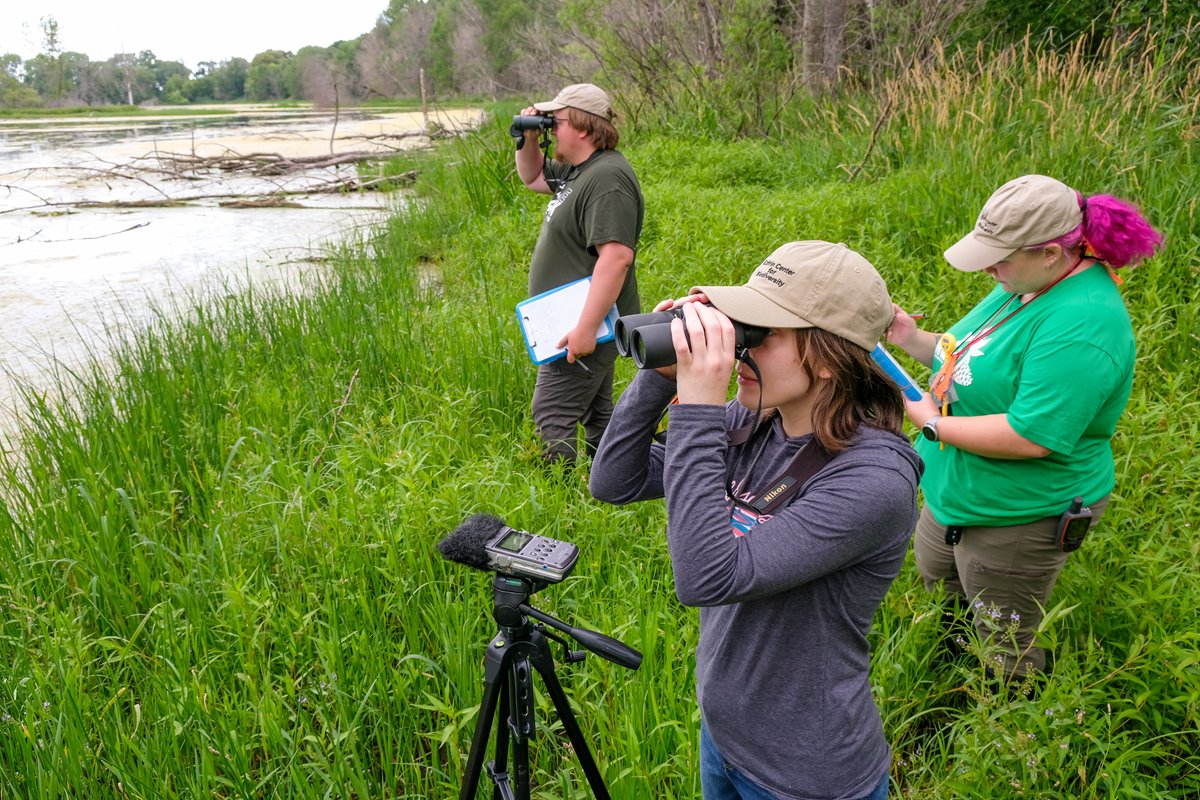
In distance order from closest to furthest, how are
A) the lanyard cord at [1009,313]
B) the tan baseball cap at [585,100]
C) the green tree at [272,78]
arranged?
1. the lanyard cord at [1009,313]
2. the tan baseball cap at [585,100]
3. the green tree at [272,78]

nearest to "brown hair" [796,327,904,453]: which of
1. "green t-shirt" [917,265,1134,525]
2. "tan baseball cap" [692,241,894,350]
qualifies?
"tan baseball cap" [692,241,894,350]

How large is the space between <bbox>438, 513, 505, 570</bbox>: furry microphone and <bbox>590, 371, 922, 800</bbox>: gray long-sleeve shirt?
0.28 meters

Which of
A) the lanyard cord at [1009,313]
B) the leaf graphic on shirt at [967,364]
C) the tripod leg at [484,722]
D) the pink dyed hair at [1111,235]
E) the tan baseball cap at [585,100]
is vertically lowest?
the tripod leg at [484,722]

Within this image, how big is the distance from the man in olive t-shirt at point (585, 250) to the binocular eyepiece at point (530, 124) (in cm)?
3

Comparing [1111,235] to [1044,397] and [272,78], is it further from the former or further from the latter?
[272,78]

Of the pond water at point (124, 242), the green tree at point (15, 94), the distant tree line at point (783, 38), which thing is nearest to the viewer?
the pond water at point (124, 242)

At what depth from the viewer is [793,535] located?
1.19 m

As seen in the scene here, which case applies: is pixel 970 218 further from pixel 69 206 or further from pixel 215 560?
pixel 69 206

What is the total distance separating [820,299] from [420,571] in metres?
1.70

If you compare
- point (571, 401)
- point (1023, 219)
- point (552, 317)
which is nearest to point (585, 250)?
point (552, 317)

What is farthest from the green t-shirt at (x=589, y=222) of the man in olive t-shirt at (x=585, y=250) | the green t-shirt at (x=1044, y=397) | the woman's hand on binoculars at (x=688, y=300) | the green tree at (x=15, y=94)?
the green tree at (x=15, y=94)

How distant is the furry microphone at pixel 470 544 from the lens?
4.15 feet

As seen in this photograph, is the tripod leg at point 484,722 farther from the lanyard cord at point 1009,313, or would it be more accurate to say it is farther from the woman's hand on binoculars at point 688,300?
the lanyard cord at point 1009,313

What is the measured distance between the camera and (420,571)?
101 inches
